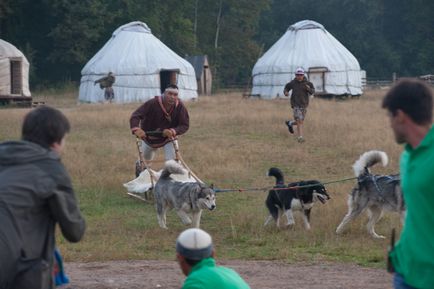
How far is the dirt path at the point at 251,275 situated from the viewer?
7.30m

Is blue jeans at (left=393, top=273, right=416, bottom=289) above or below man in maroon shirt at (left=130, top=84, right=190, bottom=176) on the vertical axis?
below

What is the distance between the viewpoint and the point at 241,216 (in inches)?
431

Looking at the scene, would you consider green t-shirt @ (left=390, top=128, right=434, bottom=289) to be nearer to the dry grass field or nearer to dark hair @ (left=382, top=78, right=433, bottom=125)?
dark hair @ (left=382, top=78, right=433, bottom=125)

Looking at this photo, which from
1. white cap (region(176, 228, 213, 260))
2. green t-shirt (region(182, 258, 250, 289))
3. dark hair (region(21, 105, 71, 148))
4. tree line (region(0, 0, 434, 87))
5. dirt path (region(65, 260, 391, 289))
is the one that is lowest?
dirt path (region(65, 260, 391, 289))

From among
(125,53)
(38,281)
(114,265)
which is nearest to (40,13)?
(125,53)

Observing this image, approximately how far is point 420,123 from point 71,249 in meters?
5.91

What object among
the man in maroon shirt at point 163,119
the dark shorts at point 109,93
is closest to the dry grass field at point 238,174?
the man in maroon shirt at point 163,119

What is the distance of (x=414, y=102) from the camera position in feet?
12.6

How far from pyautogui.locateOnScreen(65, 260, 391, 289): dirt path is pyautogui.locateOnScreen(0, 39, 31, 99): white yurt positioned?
29.0 meters

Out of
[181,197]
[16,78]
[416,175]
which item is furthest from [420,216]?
[16,78]

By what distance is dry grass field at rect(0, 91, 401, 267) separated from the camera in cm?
920

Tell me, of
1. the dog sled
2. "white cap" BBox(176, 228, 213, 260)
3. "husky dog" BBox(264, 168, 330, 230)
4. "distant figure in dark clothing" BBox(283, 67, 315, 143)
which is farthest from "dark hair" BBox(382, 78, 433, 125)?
"distant figure in dark clothing" BBox(283, 67, 315, 143)

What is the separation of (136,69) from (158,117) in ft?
86.0

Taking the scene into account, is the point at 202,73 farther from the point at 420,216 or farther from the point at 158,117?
the point at 420,216
